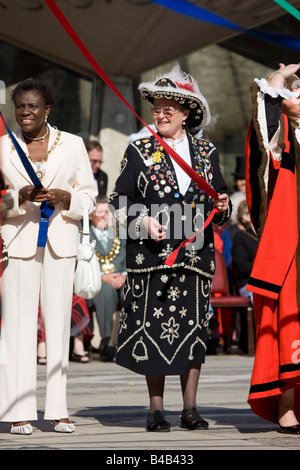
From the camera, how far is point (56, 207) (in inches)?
242

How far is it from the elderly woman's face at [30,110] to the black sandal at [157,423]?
1808 mm

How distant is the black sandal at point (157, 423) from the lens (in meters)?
6.00

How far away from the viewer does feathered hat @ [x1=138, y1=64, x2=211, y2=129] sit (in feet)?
21.0

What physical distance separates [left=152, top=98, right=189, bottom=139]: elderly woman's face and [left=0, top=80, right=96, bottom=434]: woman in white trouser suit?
2.12 feet

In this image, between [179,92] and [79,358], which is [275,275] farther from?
[79,358]

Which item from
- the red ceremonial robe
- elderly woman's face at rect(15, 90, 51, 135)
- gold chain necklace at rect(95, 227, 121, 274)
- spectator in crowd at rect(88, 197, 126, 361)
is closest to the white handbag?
elderly woman's face at rect(15, 90, 51, 135)

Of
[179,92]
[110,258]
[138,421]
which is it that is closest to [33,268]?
[138,421]

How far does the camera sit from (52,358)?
20.1 feet

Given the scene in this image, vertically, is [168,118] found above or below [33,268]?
above

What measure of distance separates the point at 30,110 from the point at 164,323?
148 cm

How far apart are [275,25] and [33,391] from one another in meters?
10.9

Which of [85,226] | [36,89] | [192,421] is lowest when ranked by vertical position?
[192,421]

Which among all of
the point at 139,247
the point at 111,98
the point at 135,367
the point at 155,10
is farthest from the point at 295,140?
the point at 111,98

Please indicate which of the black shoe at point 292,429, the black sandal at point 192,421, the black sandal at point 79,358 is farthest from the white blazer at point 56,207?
the black sandal at point 79,358
